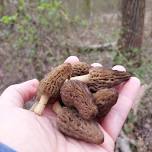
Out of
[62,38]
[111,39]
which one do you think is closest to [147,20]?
[111,39]

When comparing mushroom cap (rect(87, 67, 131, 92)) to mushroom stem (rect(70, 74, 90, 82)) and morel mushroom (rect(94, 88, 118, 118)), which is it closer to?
mushroom stem (rect(70, 74, 90, 82))

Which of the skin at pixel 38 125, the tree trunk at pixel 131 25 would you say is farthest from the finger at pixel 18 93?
the tree trunk at pixel 131 25

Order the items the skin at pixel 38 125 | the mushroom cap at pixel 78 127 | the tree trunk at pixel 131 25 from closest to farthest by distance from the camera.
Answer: the skin at pixel 38 125, the mushroom cap at pixel 78 127, the tree trunk at pixel 131 25

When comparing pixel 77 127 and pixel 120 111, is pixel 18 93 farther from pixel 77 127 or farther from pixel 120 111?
pixel 120 111

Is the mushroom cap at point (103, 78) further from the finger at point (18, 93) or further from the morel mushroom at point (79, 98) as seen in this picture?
the finger at point (18, 93)

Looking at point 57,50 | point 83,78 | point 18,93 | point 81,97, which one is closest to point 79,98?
point 81,97

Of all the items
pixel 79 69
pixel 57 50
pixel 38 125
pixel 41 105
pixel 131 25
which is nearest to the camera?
pixel 38 125
